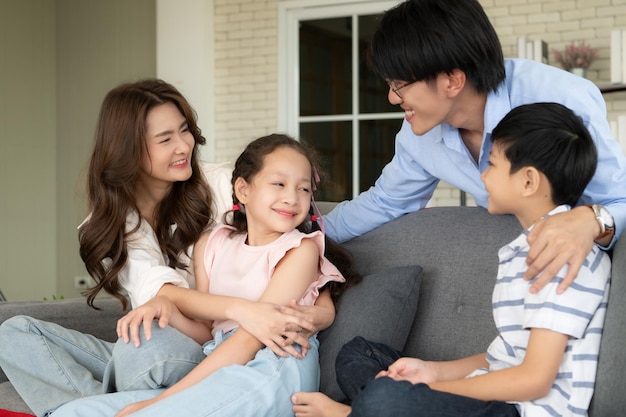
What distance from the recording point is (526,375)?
165 cm

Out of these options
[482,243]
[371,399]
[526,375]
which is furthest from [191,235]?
[526,375]

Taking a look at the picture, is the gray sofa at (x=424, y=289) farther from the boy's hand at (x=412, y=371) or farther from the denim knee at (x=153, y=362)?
the denim knee at (x=153, y=362)

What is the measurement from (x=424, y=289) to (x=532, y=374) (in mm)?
777

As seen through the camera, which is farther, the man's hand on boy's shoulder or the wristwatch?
the wristwatch

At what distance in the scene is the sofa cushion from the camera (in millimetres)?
2213

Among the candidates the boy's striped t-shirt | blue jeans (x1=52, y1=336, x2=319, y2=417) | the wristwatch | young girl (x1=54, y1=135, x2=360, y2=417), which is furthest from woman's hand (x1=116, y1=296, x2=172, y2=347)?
the wristwatch

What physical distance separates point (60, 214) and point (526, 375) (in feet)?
23.0

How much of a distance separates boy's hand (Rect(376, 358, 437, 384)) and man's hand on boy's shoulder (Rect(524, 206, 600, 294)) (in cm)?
36

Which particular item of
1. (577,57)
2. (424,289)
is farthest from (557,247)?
(577,57)

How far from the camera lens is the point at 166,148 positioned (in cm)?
257

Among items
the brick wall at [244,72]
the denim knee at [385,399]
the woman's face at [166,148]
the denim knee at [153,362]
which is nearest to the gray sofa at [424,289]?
the denim knee at [153,362]

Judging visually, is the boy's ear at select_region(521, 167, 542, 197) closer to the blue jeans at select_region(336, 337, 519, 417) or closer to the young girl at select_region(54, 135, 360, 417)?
the blue jeans at select_region(336, 337, 519, 417)

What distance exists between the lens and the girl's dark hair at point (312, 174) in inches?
93.8

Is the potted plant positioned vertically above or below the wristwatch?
above
